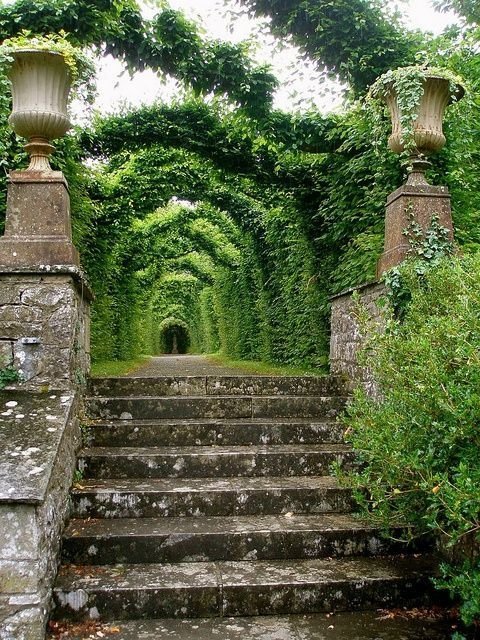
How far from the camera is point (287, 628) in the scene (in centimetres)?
273

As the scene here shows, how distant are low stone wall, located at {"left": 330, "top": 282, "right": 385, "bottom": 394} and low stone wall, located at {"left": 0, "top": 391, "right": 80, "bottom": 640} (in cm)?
235

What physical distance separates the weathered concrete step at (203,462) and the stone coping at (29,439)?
1.70ft

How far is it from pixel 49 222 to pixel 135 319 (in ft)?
39.8

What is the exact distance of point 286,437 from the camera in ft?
14.1

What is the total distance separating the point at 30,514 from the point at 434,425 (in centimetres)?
189

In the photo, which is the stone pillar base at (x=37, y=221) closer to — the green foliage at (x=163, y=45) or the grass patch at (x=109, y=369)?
the grass patch at (x=109, y=369)

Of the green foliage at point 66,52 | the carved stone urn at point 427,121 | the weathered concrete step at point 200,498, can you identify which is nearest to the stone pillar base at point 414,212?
the carved stone urn at point 427,121

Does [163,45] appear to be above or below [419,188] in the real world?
above

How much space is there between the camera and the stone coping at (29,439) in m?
2.65

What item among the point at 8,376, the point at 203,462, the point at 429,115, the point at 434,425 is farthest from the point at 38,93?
the point at 434,425

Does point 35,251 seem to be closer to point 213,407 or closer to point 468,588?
point 213,407

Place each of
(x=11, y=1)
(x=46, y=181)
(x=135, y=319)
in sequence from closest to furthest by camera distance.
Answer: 1. (x=46, y=181)
2. (x=11, y=1)
3. (x=135, y=319)

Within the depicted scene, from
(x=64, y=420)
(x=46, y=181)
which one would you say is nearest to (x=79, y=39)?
(x=46, y=181)

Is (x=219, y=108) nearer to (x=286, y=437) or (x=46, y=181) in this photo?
(x=46, y=181)
